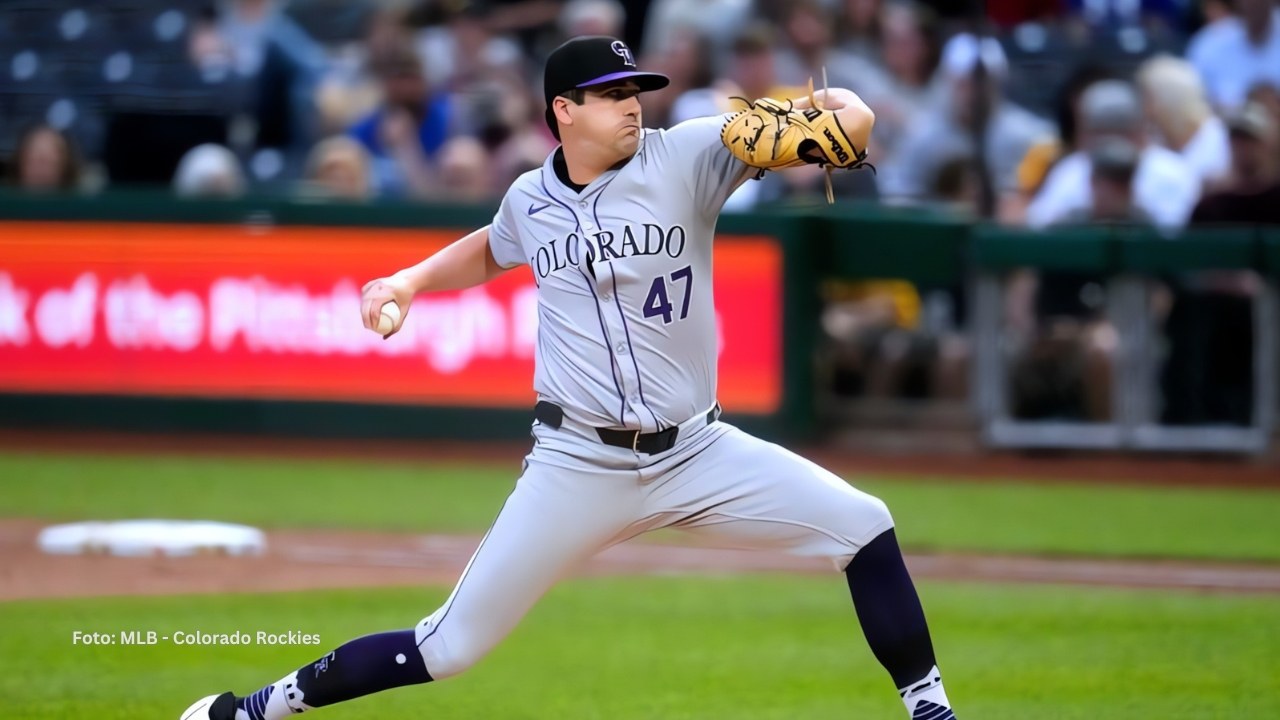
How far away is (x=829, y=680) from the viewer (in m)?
6.46

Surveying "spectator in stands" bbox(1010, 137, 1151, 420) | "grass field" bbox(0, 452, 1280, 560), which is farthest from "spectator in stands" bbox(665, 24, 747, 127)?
"grass field" bbox(0, 452, 1280, 560)

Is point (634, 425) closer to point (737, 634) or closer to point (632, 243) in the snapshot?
point (632, 243)

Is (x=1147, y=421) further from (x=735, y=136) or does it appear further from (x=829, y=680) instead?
(x=735, y=136)

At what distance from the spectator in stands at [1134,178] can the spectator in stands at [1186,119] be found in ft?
0.45

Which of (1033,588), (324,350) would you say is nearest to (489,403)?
(324,350)

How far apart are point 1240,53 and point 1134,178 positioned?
6.03 ft

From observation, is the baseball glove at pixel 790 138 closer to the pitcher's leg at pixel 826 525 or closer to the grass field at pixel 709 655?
the pitcher's leg at pixel 826 525

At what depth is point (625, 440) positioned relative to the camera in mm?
4801

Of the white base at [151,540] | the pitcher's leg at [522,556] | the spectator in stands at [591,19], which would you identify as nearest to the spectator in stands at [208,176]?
the spectator in stands at [591,19]

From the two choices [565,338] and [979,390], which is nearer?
[565,338]

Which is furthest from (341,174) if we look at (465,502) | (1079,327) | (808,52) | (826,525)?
(826,525)

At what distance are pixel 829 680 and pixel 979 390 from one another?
533 cm

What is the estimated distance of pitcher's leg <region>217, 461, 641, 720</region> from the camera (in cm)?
471

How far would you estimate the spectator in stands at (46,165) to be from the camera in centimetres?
1270
